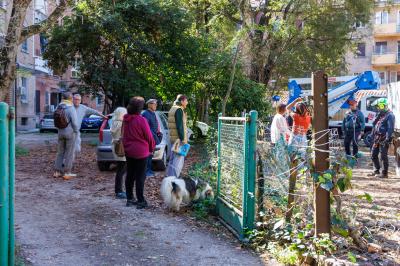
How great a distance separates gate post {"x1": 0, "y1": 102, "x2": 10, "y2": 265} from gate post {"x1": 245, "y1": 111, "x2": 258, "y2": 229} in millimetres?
2846

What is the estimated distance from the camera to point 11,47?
11289 mm

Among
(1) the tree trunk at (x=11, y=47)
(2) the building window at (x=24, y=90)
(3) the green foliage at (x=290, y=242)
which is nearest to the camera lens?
(3) the green foliage at (x=290, y=242)

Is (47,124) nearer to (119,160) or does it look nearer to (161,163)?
(161,163)

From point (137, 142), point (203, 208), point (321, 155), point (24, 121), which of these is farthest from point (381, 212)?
point (24, 121)

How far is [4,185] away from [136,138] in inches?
145

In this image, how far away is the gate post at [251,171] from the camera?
559 centimetres

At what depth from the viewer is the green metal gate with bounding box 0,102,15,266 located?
3.58 m

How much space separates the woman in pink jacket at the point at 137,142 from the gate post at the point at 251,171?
219 cm

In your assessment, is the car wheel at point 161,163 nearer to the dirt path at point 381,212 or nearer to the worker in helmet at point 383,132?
the dirt path at point 381,212

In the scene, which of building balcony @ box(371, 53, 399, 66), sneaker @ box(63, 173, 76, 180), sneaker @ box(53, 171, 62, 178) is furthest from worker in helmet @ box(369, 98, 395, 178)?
building balcony @ box(371, 53, 399, 66)

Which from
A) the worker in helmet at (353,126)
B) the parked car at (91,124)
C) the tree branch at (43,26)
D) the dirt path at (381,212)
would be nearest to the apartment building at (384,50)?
the parked car at (91,124)

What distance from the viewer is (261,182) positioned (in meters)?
5.74

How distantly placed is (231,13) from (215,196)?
15178 millimetres

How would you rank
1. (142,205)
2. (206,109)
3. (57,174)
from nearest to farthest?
(142,205)
(57,174)
(206,109)
